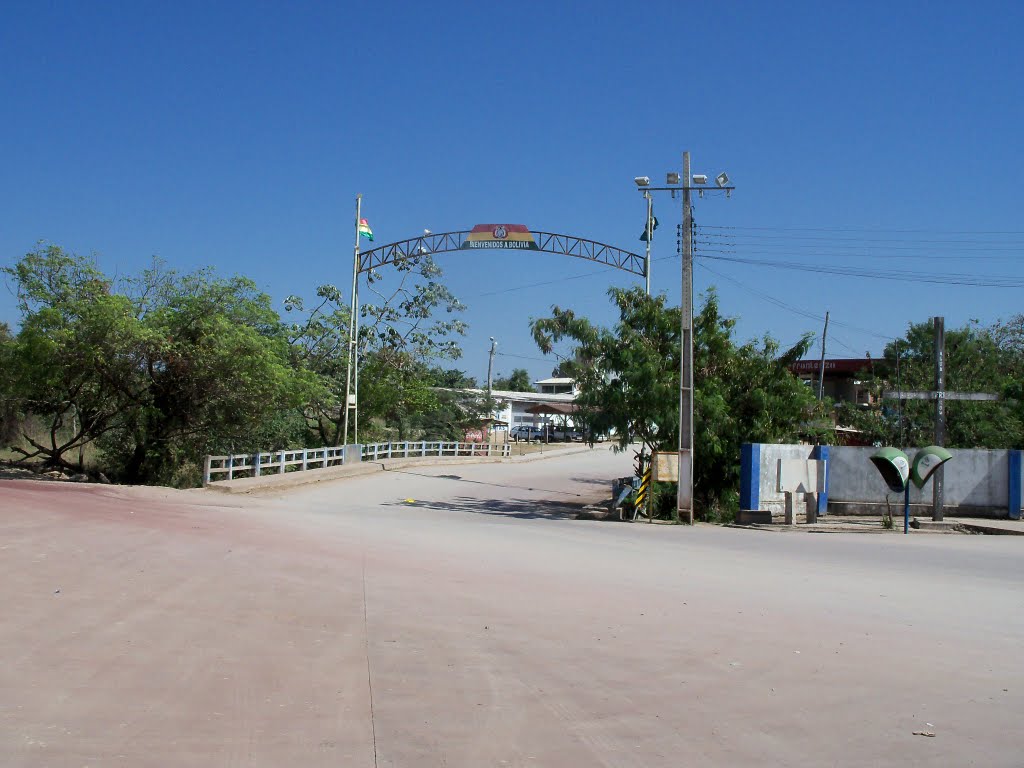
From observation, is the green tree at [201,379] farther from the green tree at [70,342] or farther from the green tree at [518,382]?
the green tree at [518,382]

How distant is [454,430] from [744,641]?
2098 inches

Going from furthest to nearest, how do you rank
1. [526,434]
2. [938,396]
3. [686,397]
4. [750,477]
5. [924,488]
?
[526,434], [924,488], [750,477], [686,397], [938,396]

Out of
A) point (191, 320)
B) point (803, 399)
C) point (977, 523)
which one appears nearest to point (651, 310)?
point (803, 399)

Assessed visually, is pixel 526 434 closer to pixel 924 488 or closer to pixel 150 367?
pixel 150 367

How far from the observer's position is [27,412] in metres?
33.2

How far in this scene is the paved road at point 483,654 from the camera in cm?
535

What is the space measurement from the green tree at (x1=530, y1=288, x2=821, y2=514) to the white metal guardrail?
35.6 feet

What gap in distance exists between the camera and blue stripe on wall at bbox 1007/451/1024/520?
24.1 m

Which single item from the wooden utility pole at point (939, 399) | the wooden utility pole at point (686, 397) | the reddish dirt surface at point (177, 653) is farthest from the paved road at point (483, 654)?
the wooden utility pole at point (939, 399)

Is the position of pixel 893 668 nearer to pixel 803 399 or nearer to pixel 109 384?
pixel 803 399

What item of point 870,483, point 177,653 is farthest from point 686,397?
point 177,653

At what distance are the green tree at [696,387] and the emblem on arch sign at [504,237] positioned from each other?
178 inches

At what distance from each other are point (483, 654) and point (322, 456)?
32785 millimetres

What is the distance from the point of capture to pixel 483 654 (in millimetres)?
7395
